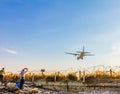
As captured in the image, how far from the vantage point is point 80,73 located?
3591 cm

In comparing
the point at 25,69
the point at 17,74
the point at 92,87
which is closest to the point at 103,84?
the point at 92,87

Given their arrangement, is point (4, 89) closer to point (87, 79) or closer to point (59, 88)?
point (59, 88)

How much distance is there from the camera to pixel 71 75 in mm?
36094

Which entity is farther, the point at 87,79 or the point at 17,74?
the point at 17,74

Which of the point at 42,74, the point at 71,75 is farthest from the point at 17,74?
the point at 71,75

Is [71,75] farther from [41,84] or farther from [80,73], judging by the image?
[41,84]

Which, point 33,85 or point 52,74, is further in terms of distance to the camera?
point 52,74

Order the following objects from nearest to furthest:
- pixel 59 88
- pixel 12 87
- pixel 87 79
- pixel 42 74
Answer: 1. pixel 12 87
2. pixel 59 88
3. pixel 87 79
4. pixel 42 74

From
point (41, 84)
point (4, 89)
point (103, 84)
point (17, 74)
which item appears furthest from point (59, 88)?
point (17, 74)

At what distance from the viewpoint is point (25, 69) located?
25000mm

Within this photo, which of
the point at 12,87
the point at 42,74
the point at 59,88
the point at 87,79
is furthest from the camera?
the point at 42,74

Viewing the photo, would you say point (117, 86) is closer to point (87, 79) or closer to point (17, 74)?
point (87, 79)

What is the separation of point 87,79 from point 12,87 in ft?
43.5

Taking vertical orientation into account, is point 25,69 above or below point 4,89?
above
